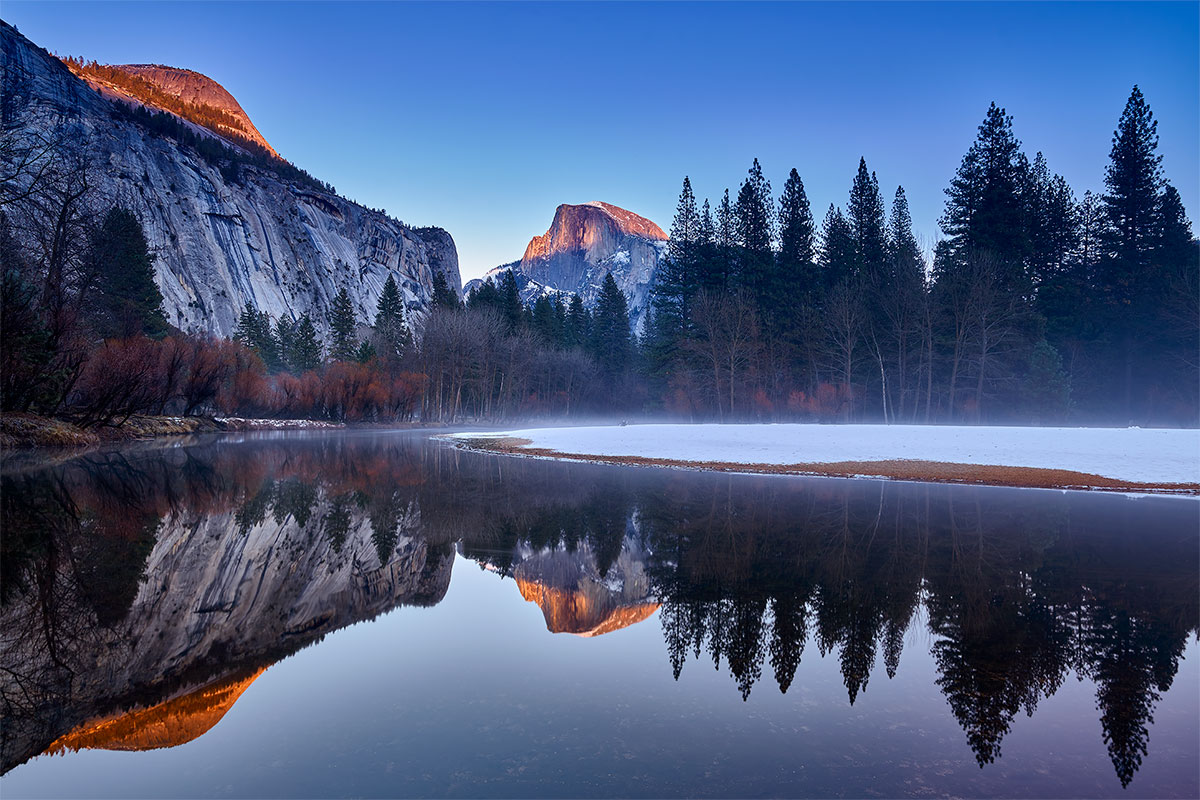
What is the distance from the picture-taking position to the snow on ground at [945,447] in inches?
803

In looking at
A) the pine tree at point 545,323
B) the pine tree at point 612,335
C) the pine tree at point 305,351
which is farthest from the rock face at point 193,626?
the pine tree at point 612,335

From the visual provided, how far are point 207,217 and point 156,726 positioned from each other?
454 feet

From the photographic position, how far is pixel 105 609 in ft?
20.2

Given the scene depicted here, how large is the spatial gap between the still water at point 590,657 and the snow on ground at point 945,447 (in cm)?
1063

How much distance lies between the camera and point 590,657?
18.8 ft

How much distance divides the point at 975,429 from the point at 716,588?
27.2 m

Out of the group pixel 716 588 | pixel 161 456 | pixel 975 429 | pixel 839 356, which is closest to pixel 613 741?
pixel 716 588

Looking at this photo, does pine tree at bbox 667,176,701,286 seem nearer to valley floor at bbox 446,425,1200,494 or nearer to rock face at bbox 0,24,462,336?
valley floor at bbox 446,425,1200,494

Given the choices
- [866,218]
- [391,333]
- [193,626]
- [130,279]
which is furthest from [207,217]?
[193,626]

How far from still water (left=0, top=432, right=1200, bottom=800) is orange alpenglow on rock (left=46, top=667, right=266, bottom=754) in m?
0.02

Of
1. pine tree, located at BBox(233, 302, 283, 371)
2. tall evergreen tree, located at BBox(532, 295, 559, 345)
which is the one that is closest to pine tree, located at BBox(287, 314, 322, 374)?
pine tree, located at BBox(233, 302, 283, 371)

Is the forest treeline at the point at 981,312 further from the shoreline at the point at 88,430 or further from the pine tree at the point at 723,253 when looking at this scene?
the shoreline at the point at 88,430

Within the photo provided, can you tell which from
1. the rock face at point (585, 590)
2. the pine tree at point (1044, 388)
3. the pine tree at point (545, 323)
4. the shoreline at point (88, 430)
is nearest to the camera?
the rock face at point (585, 590)

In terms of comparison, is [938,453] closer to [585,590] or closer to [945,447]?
[945,447]
